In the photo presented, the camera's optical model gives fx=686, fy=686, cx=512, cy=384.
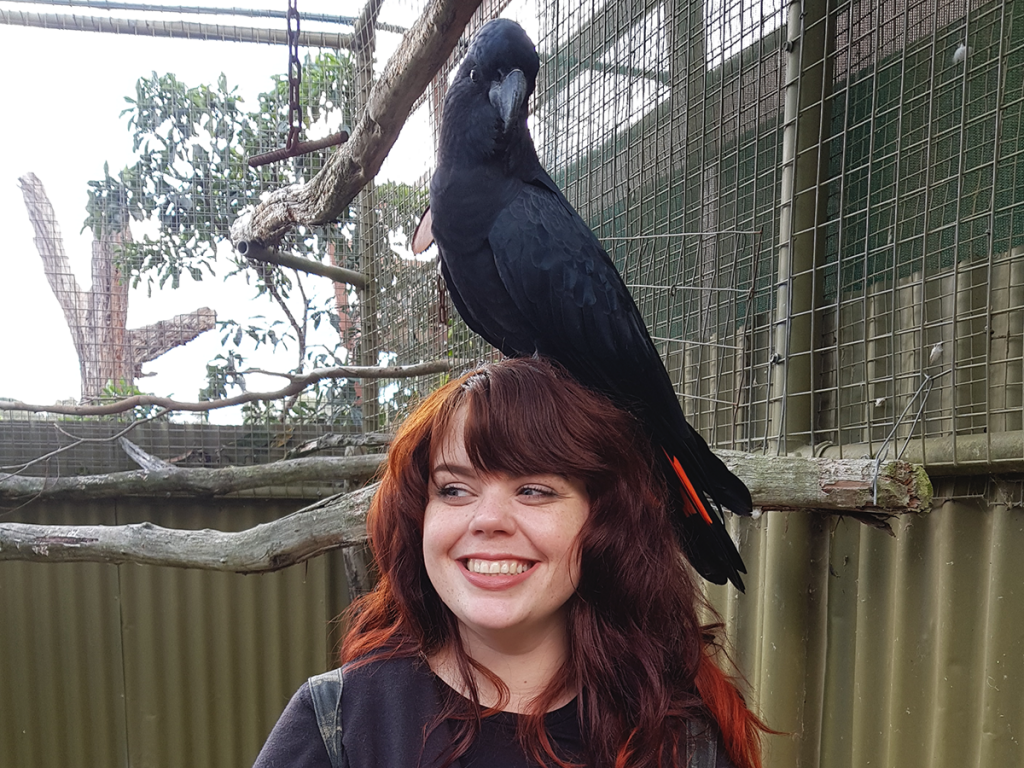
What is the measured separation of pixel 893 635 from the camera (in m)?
1.32

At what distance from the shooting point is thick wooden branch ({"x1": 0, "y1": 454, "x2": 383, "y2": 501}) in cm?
212

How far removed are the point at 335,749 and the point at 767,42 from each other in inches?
62.2

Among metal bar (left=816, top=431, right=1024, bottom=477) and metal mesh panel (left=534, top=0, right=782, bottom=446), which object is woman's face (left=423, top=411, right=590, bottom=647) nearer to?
metal bar (left=816, top=431, right=1024, bottom=477)

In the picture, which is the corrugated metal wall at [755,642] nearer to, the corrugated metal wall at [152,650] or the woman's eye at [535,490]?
the corrugated metal wall at [152,650]

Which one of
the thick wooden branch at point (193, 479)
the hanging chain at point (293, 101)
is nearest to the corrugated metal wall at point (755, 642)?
the thick wooden branch at point (193, 479)

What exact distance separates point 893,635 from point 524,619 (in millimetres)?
966

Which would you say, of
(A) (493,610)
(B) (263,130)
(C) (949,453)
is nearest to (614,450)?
(A) (493,610)

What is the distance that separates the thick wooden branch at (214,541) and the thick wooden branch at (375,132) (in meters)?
0.79

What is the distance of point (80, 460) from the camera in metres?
2.80

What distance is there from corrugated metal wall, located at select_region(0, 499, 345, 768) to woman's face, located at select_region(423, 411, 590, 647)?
239 cm

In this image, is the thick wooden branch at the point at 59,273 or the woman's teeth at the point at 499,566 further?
the thick wooden branch at the point at 59,273

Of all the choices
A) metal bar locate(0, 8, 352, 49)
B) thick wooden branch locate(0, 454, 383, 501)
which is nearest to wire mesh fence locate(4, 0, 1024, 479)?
metal bar locate(0, 8, 352, 49)

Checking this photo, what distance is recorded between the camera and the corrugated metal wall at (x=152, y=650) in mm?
2768

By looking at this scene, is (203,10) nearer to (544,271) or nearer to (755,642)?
A: (544,271)
